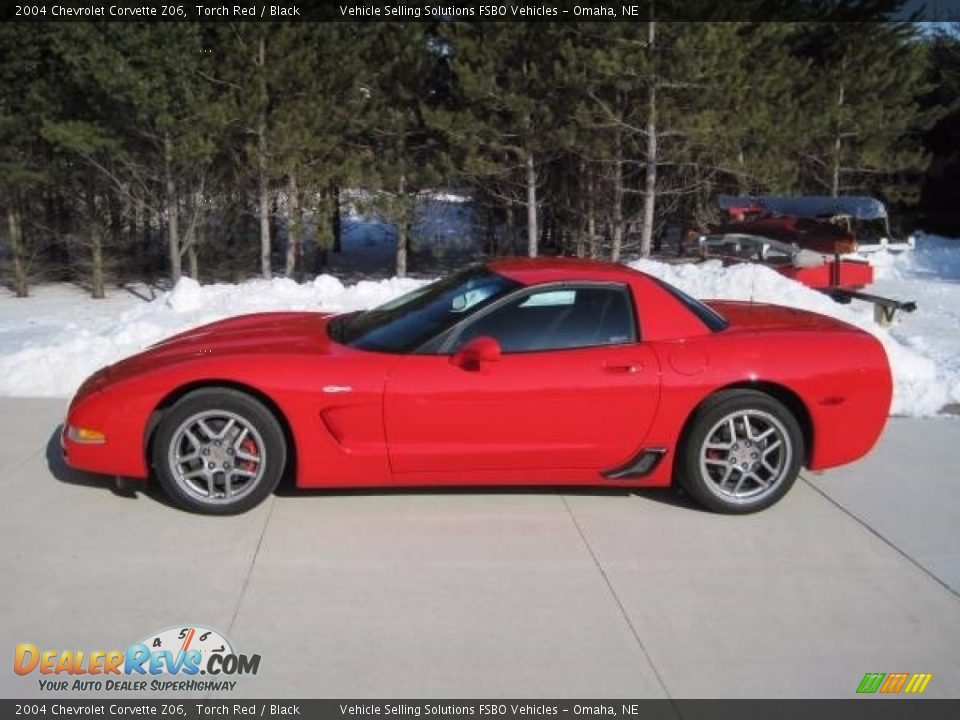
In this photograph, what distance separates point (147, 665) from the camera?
318 cm

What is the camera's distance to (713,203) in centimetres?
1933

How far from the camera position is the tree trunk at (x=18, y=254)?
17019 millimetres

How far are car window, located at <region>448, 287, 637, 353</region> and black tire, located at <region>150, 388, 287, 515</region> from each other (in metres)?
0.99

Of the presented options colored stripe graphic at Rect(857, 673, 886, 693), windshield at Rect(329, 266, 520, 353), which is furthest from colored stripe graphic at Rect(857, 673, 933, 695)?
windshield at Rect(329, 266, 520, 353)

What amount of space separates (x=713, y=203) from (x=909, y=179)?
29.5 feet

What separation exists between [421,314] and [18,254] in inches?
591

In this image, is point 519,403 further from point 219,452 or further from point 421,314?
point 219,452

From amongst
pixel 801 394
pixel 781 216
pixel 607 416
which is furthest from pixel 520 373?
pixel 781 216

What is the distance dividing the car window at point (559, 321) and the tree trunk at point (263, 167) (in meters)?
12.2

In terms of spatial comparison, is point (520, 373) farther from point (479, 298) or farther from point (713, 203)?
point (713, 203)

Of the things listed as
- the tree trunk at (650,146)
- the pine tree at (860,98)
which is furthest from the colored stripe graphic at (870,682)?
the pine tree at (860,98)

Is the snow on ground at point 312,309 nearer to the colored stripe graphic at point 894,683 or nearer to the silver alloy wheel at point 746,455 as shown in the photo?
the silver alloy wheel at point 746,455
